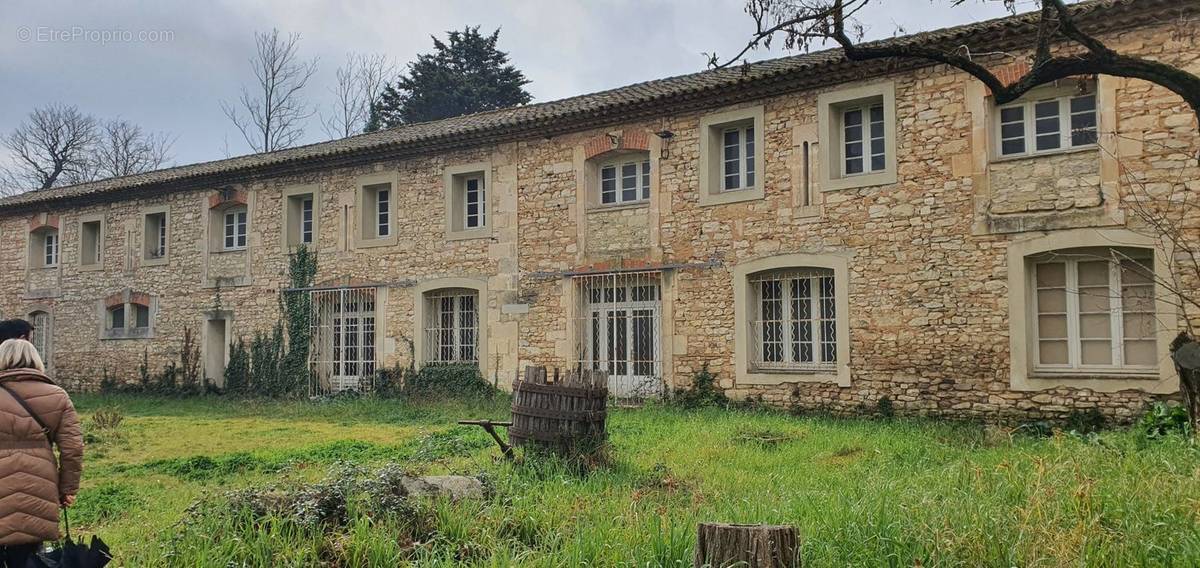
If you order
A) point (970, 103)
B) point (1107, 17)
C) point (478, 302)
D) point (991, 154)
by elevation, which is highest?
point (1107, 17)

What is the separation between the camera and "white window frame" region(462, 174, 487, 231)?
15.6m

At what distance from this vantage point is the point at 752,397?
12391 mm

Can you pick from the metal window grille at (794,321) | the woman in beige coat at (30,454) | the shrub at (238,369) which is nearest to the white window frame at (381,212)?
the shrub at (238,369)

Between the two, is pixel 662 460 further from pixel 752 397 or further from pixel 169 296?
pixel 169 296

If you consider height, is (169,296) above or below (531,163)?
below

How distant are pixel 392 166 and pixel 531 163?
10.6 ft

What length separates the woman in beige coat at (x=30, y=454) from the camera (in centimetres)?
414

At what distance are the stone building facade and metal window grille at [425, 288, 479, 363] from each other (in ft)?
0.14

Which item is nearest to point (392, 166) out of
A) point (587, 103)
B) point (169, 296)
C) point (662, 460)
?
point (587, 103)

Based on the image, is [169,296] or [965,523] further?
[169,296]

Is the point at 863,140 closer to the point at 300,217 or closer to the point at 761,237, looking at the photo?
the point at 761,237

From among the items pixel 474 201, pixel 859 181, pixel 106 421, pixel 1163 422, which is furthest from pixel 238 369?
pixel 1163 422

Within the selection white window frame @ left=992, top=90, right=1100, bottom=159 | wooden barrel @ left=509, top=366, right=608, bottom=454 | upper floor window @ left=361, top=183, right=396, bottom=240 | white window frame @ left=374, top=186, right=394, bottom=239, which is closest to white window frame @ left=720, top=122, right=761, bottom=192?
white window frame @ left=992, top=90, right=1100, bottom=159

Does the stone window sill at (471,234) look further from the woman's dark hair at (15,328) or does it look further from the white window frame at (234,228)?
the woman's dark hair at (15,328)
